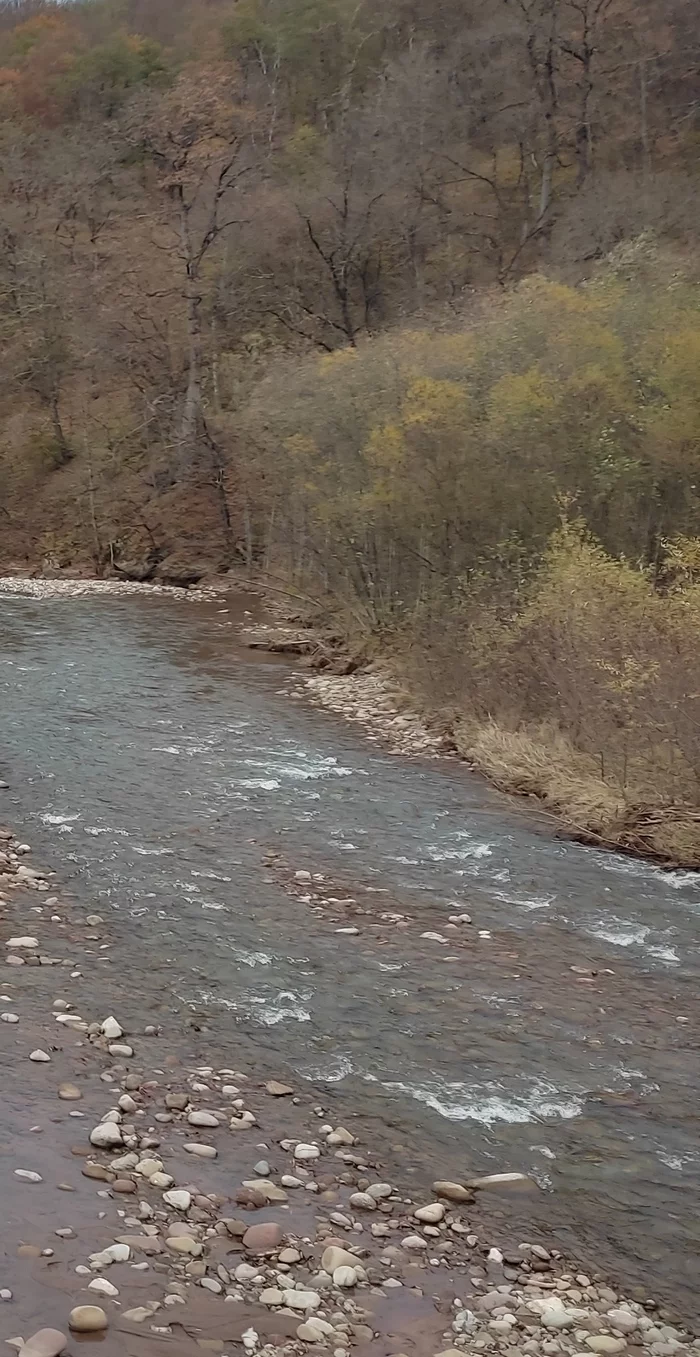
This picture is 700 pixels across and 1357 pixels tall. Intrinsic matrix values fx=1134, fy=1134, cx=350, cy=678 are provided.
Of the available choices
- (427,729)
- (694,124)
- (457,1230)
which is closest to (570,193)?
(694,124)

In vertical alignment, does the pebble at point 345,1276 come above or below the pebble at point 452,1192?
above

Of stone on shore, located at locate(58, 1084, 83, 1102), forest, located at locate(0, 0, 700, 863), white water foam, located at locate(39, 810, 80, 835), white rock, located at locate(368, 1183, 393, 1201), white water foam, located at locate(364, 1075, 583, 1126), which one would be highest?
forest, located at locate(0, 0, 700, 863)

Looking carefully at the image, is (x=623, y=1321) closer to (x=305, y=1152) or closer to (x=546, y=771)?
(x=305, y=1152)

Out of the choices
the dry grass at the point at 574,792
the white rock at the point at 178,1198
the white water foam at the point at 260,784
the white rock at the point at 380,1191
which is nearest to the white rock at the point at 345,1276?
the white rock at the point at 380,1191

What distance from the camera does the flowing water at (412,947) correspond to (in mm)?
6152

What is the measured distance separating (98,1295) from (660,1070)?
3.75m

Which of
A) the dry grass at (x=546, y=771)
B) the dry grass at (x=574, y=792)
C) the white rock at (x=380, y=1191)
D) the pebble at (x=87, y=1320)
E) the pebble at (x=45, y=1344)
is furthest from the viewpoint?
the dry grass at (x=546, y=771)

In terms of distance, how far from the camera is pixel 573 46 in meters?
45.8

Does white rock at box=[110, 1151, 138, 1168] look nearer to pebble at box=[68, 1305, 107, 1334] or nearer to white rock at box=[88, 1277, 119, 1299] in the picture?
white rock at box=[88, 1277, 119, 1299]

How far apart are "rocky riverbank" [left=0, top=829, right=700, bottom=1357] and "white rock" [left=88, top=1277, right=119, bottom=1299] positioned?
0.04 ft

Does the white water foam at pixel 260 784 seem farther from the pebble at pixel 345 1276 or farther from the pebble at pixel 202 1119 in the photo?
the pebble at pixel 345 1276

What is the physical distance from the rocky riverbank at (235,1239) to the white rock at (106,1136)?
2 cm

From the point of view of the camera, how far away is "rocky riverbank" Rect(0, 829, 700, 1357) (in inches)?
181

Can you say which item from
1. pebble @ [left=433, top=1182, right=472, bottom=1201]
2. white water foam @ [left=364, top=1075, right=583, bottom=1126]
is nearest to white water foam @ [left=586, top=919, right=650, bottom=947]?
white water foam @ [left=364, top=1075, right=583, bottom=1126]
